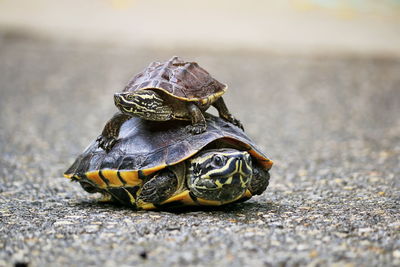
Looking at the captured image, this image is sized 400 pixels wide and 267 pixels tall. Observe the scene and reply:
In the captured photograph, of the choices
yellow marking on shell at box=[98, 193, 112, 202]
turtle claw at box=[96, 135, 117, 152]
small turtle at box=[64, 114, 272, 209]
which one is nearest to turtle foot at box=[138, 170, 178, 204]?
small turtle at box=[64, 114, 272, 209]

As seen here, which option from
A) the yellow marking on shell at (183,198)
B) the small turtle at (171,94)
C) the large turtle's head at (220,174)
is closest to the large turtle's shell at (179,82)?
the small turtle at (171,94)

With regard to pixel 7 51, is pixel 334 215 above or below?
below

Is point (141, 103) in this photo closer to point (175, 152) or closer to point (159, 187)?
point (175, 152)

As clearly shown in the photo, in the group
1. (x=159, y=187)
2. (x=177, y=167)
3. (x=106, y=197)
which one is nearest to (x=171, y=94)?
(x=177, y=167)

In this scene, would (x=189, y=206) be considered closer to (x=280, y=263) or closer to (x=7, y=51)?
(x=280, y=263)

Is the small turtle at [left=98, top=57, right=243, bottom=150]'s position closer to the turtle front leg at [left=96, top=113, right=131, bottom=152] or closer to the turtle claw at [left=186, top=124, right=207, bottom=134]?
the turtle claw at [left=186, top=124, right=207, bottom=134]

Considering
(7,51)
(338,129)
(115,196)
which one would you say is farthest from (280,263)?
(7,51)
